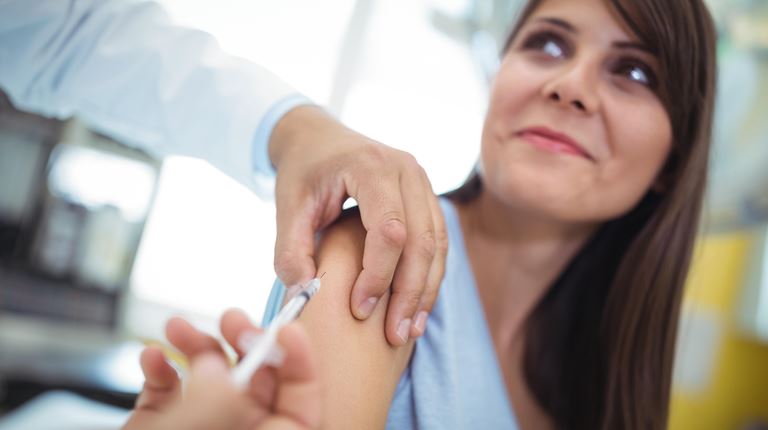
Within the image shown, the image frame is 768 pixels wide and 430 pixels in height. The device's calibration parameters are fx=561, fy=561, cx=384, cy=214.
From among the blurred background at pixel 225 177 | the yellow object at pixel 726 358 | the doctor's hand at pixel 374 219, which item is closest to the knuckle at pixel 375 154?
the doctor's hand at pixel 374 219

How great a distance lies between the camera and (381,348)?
1.77ft

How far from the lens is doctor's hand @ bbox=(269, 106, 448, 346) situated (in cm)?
49

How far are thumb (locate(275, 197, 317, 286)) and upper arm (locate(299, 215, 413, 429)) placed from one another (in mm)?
29

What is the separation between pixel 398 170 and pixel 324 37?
3.89ft

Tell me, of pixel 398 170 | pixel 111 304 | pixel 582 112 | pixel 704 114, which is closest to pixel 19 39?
pixel 398 170

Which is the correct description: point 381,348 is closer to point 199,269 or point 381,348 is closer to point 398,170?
point 398,170

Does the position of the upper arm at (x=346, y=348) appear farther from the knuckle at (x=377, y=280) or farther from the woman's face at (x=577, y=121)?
the woman's face at (x=577, y=121)

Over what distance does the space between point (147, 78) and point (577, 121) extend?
0.59 metres

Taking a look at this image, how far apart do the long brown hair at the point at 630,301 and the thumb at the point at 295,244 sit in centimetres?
51

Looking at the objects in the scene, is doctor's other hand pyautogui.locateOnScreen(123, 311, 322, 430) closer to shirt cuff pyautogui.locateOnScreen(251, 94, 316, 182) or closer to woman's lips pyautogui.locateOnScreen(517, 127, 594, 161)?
shirt cuff pyautogui.locateOnScreen(251, 94, 316, 182)

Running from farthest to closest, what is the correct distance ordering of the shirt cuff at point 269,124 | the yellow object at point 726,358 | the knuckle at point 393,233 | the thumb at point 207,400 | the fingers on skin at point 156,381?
the yellow object at point 726,358 < the shirt cuff at point 269,124 < the knuckle at point 393,233 < the fingers on skin at point 156,381 < the thumb at point 207,400

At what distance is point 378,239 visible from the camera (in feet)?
1.57

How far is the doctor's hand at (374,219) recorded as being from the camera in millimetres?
490

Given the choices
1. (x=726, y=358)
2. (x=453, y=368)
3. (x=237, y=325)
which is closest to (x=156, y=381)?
(x=237, y=325)
